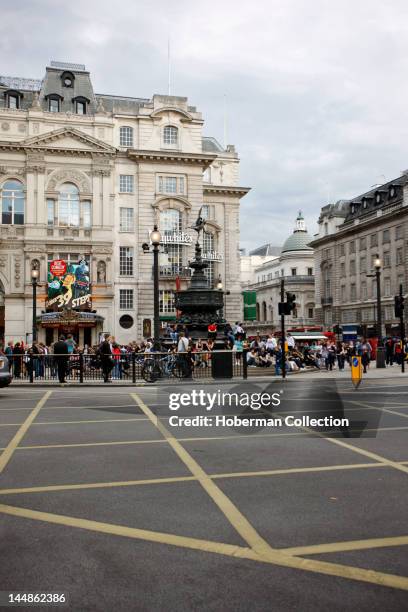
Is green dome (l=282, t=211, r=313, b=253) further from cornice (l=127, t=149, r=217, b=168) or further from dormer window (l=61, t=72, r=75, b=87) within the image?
dormer window (l=61, t=72, r=75, b=87)

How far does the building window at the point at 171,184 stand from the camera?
53.6 meters

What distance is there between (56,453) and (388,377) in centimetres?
1834

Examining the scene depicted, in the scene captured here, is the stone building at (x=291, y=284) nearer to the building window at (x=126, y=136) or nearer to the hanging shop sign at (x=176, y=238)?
the hanging shop sign at (x=176, y=238)

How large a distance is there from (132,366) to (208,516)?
16.9 meters

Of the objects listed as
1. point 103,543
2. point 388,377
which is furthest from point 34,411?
point 388,377

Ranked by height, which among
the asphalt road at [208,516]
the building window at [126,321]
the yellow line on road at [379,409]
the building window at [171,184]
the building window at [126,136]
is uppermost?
the building window at [126,136]

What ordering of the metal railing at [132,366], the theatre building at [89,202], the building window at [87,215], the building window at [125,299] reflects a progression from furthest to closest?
the building window at [125,299] < the building window at [87,215] < the theatre building at [89,202] < the metal railing at [132,366]

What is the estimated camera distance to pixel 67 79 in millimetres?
53750

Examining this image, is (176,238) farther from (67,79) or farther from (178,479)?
(178,479)

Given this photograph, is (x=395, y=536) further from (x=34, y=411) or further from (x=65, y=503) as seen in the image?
(x=34, y=411)

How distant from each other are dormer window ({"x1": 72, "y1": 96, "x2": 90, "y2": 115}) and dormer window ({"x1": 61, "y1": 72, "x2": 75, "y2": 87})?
72.2 inches

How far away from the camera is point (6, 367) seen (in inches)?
647

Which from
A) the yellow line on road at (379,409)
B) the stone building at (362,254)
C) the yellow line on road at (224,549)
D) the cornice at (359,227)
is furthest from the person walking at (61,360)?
the cornice at (359,227)

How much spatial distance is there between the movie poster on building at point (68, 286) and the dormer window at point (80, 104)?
1454 cm
